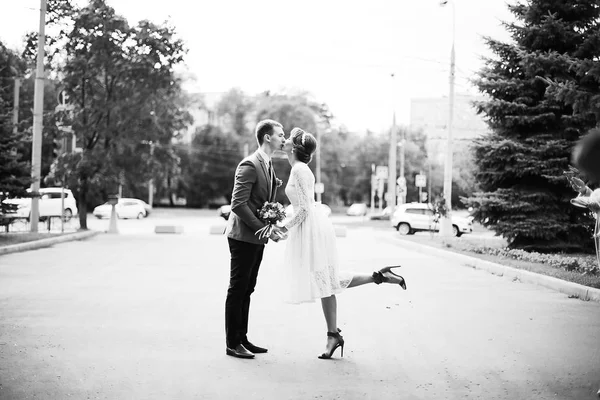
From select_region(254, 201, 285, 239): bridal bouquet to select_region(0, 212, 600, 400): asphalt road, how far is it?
1086 mm

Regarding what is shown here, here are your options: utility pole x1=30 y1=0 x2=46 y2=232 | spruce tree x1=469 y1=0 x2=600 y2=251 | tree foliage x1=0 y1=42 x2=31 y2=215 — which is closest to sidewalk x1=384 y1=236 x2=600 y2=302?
spruce tree x1=469 y1=0 x2=600 y2=251

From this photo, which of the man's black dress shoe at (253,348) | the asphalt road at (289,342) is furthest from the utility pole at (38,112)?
the man's black dress shoe at (253,348)

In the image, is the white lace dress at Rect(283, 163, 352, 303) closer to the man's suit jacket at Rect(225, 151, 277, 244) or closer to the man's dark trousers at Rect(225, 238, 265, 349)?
the man's suit jacket at Rect(225, 151, 277, 244)

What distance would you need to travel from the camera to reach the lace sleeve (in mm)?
6320

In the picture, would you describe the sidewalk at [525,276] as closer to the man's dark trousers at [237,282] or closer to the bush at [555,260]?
the bush at [555,260]

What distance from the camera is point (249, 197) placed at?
6.27 meters

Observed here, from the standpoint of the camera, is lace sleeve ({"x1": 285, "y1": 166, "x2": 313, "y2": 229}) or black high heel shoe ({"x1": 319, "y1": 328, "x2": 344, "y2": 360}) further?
lace sleeve ({"x1": 285, "y1": 166, "x2": 313, "y2": 229})

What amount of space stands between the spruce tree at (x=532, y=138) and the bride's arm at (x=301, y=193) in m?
14.4

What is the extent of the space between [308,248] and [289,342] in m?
1.16

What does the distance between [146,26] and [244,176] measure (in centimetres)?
2550

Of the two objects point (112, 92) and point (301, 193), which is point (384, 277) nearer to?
point (301, 193)

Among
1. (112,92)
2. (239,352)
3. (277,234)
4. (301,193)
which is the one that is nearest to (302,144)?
(301,193)

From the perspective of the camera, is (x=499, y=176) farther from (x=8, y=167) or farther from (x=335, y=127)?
(x=335, y=127)

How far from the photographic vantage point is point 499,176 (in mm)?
20469
